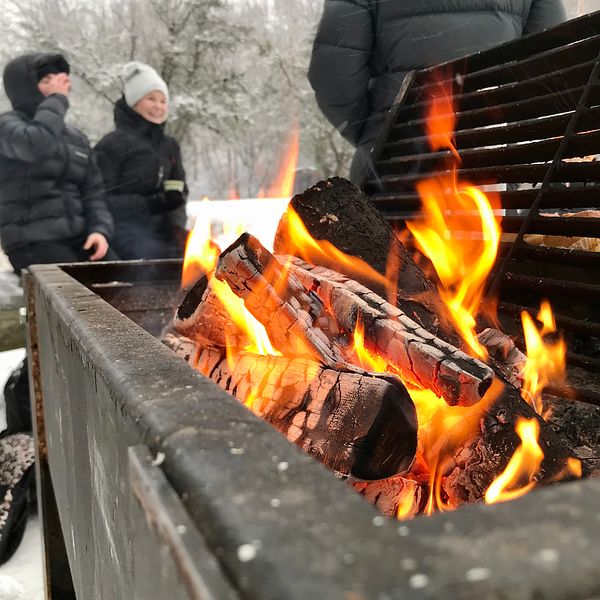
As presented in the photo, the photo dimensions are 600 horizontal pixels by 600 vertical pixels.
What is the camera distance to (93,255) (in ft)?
11.6

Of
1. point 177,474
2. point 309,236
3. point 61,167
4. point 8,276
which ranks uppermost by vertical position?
point 177,474

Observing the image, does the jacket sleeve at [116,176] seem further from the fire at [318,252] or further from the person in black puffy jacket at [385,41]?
the fire at [318,252]

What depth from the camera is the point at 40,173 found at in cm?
337

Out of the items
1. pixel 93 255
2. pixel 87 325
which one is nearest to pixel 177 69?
pixel 93 255

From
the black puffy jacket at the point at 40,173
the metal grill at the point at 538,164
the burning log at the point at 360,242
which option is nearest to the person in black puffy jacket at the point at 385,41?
the metal grill at the point at 538,164

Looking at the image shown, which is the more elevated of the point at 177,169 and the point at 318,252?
the point at 318,252

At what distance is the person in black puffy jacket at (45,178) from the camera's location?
130 inches

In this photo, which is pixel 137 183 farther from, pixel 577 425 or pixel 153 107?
pixel 577 425

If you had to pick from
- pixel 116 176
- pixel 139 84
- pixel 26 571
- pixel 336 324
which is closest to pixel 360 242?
pixel 336 324

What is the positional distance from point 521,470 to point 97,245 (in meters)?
3.15

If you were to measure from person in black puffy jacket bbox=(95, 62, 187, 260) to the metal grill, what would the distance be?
2386 mm

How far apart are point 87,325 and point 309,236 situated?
71 cm

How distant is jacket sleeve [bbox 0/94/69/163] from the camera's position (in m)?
3.26

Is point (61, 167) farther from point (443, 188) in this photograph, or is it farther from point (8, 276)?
point (443, 188)
